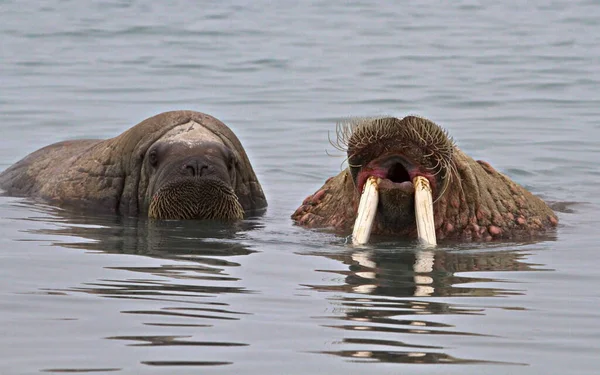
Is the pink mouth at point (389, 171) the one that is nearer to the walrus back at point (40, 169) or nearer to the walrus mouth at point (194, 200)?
the walrus mouth at point (194, 200)

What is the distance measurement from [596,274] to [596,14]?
26.6 meters

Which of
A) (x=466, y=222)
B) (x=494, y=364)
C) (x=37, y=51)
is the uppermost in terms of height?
(x=37, y=51)

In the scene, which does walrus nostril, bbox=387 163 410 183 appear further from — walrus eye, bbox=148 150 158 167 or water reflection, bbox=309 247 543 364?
walrus eye, bbox=148 150 158 167

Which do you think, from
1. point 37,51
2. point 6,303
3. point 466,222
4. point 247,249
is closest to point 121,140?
point 247,249

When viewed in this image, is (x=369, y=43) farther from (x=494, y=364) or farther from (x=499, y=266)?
(x=494, y=364)

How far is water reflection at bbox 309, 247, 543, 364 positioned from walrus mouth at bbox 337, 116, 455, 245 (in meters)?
0.24

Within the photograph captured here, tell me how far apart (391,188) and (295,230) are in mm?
1784

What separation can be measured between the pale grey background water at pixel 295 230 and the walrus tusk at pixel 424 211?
171 millimetres

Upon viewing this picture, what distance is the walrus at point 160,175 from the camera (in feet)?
37.9

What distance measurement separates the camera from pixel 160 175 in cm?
1169

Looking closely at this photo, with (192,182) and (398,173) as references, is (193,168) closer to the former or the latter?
(192,182)

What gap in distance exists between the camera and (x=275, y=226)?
11.3 meters

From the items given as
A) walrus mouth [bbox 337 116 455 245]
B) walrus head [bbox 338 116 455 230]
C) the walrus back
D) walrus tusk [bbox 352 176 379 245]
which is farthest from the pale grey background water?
the walrus back

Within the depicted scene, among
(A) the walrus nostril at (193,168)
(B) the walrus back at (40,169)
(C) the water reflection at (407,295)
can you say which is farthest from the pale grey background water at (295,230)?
(B) the walrus back at (40,169)
